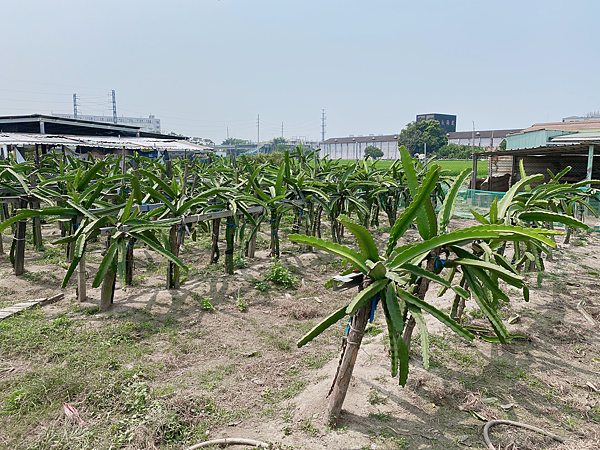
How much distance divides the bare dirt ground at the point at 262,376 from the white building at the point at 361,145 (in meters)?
60.7

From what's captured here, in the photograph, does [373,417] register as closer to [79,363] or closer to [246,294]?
[79,363]

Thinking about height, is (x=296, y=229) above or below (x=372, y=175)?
below

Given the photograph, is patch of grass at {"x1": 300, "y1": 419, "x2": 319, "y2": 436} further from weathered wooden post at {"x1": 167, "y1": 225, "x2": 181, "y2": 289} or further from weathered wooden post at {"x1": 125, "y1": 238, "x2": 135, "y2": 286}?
weathered wooden post at {"x1": 125, "y1": 238, "x2": 135, "y2": 286}

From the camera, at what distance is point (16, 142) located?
11.1 metres

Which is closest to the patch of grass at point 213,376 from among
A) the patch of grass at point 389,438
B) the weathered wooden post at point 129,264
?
the patch of grass at point 389,438

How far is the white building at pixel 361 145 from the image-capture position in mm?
70500

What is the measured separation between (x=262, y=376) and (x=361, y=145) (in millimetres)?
75540

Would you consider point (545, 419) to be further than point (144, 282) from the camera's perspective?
No

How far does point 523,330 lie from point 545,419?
1533 mm

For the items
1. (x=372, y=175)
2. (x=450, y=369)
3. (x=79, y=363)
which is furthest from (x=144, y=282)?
(x=372, y=175)

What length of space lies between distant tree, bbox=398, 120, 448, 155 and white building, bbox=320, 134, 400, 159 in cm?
771

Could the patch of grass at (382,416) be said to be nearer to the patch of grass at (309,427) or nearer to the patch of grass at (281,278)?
the patch of grass at (309,427)

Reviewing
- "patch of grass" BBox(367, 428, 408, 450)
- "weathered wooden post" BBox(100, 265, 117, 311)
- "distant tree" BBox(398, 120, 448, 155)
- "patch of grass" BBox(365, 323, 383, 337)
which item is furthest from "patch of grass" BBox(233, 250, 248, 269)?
"distant tree" BBox(398, 120, 448, 155)

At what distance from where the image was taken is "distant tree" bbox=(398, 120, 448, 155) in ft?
172
